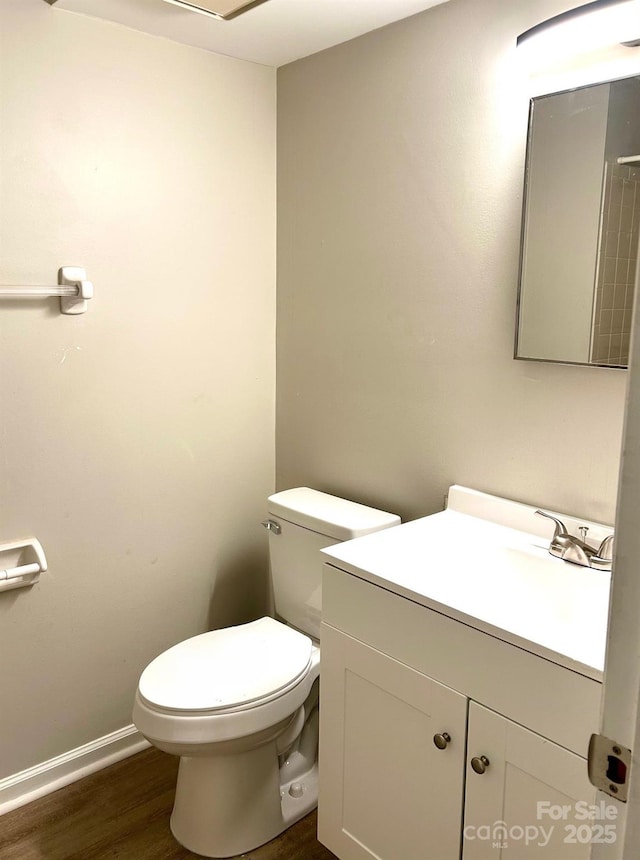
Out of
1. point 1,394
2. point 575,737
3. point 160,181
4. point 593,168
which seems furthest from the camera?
point 160,181

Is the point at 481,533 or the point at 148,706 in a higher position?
the point at 481,533

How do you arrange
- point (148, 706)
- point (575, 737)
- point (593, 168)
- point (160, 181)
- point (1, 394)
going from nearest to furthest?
point (575, 737) → point (593, 168) → point (148, 706) → point (1, 394) → point (160, 181)

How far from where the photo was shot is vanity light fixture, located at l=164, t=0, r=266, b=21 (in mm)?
1746

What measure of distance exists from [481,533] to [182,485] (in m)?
0.98

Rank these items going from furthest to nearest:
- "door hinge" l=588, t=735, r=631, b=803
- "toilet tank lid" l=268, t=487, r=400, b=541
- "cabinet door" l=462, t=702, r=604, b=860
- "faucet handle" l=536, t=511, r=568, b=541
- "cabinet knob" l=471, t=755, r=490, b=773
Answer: "toilet tank lid" l=268, t=487, r=400, b=541 → "faucet handle" l=536, t=511, r=568, b=541 → "cabinet knob" l=471, t=755, r=490, b=773 → "cabinet door" l=462, t=702, r=604, b=860 → "door hinge" l=588, t=735, r=631, b=803

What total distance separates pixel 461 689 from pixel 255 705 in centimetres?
61

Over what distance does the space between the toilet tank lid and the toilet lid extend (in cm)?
31

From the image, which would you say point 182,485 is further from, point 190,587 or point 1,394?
point 1,394

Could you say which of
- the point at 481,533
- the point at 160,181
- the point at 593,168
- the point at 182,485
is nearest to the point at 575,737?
the point at 481,533

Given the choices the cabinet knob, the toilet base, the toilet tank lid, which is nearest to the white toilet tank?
the toilet tank lid

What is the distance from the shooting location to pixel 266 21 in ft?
6.26

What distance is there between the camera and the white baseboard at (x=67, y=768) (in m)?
2.02

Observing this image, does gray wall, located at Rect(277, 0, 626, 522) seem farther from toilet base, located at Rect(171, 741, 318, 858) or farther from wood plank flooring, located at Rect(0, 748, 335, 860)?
wood plank flooring, located at Rect(0, 748, 335, 860)

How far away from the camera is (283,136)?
7.59 feet
